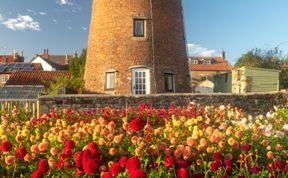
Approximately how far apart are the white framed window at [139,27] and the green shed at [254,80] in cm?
1347

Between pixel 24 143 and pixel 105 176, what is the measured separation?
A: 246 cm

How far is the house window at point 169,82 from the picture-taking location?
22.0 metres

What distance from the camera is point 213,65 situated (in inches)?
2768

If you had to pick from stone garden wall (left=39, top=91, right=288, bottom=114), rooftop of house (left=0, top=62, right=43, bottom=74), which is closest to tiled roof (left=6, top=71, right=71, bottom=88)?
rooftop of house (left=0, top=62, right=43, bottom=74)

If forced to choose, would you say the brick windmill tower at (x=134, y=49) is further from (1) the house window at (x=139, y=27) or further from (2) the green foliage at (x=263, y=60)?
(2) the green foliage at (x=263, y=60)

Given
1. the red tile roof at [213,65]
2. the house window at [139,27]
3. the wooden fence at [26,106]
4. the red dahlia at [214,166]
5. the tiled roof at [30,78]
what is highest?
the red tile roof at [213,65]

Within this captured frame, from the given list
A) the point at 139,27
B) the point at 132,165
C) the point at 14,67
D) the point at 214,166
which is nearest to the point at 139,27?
the point at 139,27

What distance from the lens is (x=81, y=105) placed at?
15445 millimetres

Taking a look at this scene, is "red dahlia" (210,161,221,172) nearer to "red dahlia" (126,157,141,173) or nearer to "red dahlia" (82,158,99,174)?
"red dahlia" (126,157,141,173)

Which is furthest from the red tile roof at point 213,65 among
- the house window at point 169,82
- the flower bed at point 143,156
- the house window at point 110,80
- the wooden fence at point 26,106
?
the flower bed at point 143,156

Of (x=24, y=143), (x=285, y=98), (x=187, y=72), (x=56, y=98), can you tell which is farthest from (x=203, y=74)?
(x=24, y=143)

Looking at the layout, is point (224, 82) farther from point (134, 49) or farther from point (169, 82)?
point (134, 49)

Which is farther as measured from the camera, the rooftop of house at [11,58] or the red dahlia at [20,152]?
the rooftop of house at [11,58]

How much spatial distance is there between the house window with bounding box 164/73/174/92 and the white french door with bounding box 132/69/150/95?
4.23 feet
